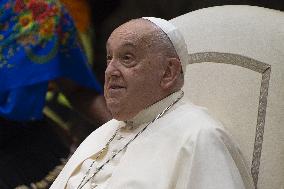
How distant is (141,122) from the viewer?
1686 mm

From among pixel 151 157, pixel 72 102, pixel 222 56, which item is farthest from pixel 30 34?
pixel 151 157

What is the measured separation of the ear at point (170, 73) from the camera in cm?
164

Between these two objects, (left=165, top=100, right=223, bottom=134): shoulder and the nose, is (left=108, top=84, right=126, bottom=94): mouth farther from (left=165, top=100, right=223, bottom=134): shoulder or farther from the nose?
(left=165, top=100, right=223, bottom=134): shoulder

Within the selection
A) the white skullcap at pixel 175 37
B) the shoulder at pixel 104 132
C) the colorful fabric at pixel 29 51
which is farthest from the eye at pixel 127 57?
the colorful fabric at pixel 29 51

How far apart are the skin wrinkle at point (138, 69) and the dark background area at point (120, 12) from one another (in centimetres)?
103

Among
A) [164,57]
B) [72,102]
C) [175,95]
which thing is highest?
[164,57]

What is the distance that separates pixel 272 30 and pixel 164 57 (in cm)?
Result: 35

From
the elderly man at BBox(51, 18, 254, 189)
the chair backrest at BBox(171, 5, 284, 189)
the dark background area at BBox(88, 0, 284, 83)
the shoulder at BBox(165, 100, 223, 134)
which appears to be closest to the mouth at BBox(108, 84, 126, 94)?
the elderly man at BBox(51, 18, 254, 189)

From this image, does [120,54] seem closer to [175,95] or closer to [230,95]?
[175,95]

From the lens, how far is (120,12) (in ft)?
10.2

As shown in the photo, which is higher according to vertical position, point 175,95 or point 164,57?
point 164,57


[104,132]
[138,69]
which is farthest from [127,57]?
[104,132]

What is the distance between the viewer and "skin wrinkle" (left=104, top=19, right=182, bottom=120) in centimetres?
162

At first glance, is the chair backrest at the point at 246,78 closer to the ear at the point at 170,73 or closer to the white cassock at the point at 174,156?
the white cassock at the point at 174,156
